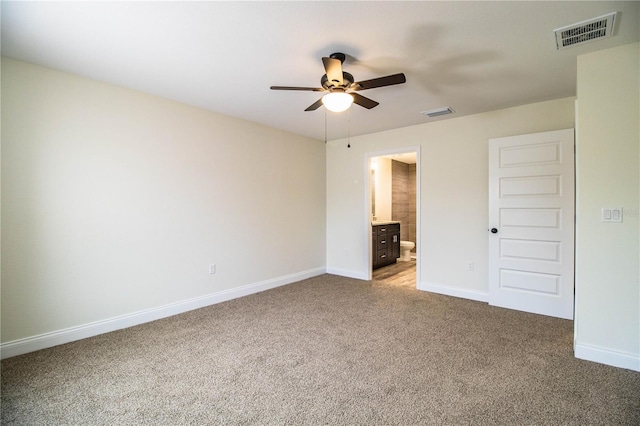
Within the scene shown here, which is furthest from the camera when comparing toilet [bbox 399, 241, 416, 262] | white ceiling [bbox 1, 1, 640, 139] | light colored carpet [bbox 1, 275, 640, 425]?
toilet [bbox 399, 241, 416, 262]

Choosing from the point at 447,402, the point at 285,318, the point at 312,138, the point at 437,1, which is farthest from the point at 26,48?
the point at 447,402

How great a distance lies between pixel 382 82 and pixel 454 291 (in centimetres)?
314

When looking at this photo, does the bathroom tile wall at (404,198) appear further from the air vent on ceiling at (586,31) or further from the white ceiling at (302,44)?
the air vent on ceiling at (586,31)

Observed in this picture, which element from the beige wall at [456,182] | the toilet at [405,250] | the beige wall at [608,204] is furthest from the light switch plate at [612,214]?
the toilet at [405,250]

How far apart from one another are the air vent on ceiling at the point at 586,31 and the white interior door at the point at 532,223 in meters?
1.30

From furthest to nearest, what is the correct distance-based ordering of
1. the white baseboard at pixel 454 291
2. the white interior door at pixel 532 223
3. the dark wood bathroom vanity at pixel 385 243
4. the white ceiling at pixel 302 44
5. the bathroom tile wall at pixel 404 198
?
1. the bathroom tile wall at pixel 404 198
2. the dark wood bathroom vanity at pixel 385 243
3. the white baseboard at pixel 454 291
4. the white interior door at pixel 532 223
5. the white ceiling at pixel 302 44

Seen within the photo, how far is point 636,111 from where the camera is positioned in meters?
2.24

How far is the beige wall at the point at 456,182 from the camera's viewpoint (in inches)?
145

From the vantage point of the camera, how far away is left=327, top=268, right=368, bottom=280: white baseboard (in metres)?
5.10

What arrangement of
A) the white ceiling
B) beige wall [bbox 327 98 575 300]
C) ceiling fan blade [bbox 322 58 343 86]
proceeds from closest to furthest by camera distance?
the white ceiling → ceiling fan blade [bbox 322 58 343 86] → beige wall [bbox 327 98 575 300]

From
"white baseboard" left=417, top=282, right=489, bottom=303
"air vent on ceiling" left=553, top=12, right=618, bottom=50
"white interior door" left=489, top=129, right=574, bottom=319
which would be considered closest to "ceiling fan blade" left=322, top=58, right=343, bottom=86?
"air vent on ceiling" left=553, top=12, right=618, bottom=50

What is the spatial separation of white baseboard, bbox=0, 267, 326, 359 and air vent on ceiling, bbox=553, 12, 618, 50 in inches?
164

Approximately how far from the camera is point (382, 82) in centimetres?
226

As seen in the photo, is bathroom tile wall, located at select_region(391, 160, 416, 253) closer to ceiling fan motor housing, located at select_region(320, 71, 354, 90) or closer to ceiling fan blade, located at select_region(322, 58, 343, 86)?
ceiling fan motor housing, located at select_region(320, 71, 354, 90)
